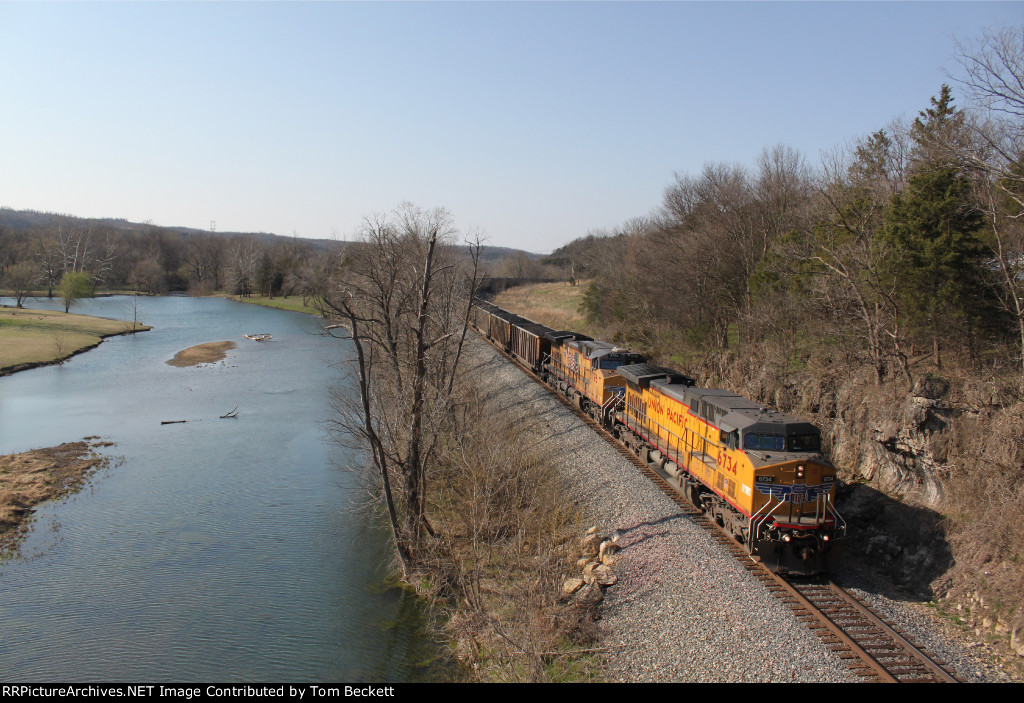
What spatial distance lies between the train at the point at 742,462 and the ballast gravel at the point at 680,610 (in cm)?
83

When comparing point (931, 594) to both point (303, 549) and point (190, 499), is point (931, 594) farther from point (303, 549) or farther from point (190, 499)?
point (190, 499)

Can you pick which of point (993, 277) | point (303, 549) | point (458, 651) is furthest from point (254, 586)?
point (993, 277)

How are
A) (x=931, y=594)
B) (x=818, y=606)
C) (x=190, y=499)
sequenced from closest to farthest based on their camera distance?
(x=818, y=606) → (x=931, y=594) → (x=190, y=499)

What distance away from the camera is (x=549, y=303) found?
82.8 metres

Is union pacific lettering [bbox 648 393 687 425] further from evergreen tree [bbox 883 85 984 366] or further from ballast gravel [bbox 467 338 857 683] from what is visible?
evergreen tree [bbox 883 85 984 366]

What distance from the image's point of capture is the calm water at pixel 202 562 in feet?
49.4

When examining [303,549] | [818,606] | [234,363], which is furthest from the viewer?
[234,363]


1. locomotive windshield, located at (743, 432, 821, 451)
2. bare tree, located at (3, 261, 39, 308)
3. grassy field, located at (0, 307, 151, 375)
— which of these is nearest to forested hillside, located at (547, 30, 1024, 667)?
locomotive windshield, located at (743, 432, 821, 451)

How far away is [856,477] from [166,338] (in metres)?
71.2

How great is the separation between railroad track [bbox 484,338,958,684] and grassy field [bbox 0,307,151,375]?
5716 centimetres

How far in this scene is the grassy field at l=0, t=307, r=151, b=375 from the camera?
54438 millimetres

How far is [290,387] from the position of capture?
46.6m

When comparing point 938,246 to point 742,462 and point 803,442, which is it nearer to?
point 803,442

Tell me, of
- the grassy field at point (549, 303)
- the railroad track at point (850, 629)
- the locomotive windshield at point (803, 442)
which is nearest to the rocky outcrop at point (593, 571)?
the railroad track at point (850, 629)
